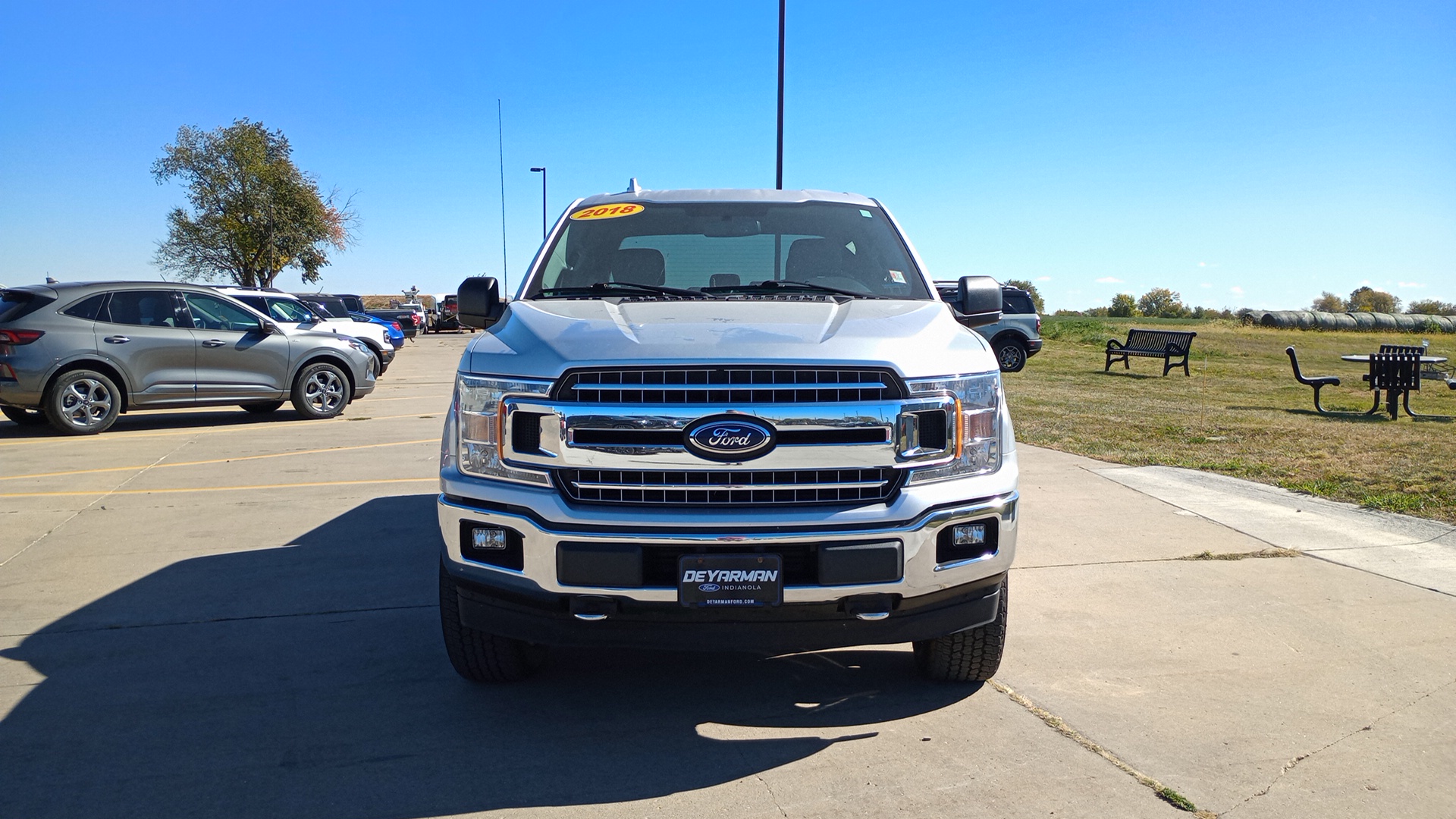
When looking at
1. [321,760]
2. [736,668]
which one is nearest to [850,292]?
[736,668]

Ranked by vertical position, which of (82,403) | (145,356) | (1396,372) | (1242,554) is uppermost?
(145,356)

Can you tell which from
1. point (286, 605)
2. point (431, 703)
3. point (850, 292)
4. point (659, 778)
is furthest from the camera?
point (286, 605)

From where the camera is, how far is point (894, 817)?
9.75 feet

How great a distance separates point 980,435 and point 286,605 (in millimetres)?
3512

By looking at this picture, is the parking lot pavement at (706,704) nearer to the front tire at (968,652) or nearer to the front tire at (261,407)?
the front tire at (968,652)

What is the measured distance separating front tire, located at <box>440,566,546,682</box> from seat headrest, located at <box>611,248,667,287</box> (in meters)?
1.67

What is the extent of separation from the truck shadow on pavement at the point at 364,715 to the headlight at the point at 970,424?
3.08ft

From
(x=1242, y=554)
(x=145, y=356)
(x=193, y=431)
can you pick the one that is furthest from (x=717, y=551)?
(x=145, y=356)

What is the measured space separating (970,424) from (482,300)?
95.9 inches

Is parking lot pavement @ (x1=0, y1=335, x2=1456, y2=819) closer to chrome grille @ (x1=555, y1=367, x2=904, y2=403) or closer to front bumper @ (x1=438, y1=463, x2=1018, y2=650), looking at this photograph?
front bumper @ (x1=438, y1=463, x2=1018, y2=650)

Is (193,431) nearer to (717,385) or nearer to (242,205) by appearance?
(717,385)

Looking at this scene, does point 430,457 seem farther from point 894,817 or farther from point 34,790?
point 894,817

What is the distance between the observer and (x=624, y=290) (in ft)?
14.8

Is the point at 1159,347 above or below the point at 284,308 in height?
below
